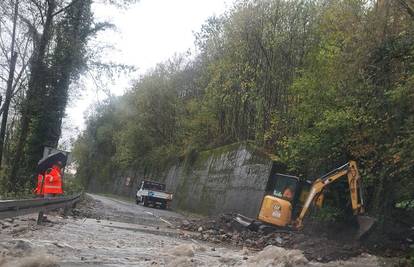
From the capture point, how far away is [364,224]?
16453mm

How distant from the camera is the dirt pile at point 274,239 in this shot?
1372 cm

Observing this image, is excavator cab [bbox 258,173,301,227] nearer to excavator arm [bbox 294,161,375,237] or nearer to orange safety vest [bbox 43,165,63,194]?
excavator arm [bbox 294,161,375,237]

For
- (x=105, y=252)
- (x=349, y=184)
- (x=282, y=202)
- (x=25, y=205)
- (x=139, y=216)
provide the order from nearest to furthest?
(x=105, y=252)
(x=25, y=205)
(x=349, y=184)
(x=282, y=202)
(x=139, y=216)

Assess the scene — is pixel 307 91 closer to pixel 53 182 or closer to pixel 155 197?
pixel 53 182

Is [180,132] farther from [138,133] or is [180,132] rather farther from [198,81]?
[138,133]

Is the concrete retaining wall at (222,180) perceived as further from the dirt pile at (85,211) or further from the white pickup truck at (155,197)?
the dirt pile at (85,211)

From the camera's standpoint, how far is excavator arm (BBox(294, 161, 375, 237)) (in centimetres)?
1653

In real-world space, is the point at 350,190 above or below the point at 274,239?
above

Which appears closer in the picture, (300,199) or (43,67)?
(300,199)

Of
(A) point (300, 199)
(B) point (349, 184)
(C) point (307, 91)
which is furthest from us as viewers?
(C) point (307, 91)

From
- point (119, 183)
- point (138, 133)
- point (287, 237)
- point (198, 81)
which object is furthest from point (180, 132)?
point (287, 237)

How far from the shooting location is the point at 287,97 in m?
29.5

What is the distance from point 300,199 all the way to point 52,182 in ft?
29.2

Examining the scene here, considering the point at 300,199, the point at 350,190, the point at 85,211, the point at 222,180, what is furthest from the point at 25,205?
the point at 222,180
